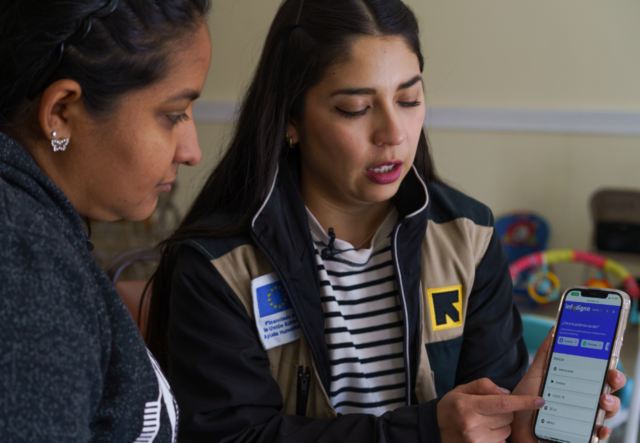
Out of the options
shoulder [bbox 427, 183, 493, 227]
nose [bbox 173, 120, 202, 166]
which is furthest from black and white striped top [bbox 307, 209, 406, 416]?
nose [bbox 173, 120, 202, 166]

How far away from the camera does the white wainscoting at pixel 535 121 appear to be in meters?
2.79

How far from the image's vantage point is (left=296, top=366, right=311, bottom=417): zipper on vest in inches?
42.7

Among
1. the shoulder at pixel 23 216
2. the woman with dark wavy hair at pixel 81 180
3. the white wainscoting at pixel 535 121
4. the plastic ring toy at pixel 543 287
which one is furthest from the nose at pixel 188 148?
the plastic ring toy at pixel 543 287

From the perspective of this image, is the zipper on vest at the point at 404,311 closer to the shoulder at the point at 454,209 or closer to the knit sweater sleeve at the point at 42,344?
the shoulder at the point at 454,209

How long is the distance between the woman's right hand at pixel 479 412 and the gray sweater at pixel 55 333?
0.50 metres

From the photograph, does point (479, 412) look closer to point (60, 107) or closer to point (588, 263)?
point (60, 107)

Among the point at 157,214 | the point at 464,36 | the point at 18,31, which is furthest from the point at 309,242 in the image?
the point at 157,214

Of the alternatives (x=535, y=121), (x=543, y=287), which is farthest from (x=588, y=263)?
(x=535, y=121)

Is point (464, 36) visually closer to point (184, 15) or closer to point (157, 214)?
point (157, 214)

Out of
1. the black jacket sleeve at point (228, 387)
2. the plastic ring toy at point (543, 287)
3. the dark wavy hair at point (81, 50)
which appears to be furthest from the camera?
the plastic ring toy at point (543, 287)

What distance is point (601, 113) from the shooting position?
110 inches

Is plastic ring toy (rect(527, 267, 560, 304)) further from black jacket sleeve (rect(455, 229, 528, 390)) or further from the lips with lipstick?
the lips with lipstick

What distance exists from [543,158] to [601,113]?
0.34m

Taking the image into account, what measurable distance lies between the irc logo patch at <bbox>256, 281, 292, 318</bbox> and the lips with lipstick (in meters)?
0.27
